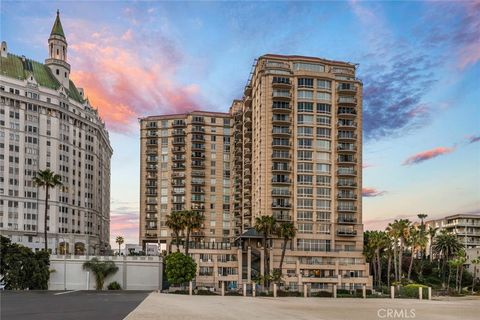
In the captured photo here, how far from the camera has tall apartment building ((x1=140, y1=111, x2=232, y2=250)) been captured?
147 m

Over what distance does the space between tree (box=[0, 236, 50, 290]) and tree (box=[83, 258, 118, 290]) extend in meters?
7.12

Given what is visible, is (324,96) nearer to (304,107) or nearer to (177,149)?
(304,107)

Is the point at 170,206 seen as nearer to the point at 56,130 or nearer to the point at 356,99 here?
the point at 56,130

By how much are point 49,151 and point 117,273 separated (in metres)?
75.8

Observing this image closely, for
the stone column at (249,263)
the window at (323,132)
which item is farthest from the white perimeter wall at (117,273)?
the window at (323,132)

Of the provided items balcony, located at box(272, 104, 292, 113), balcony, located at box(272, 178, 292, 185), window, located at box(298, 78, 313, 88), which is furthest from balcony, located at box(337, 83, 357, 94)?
A: balcony, located at box(272, 178, 292, 185)

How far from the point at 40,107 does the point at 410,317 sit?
432 feet

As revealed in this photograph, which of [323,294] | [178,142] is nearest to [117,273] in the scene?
[323,294]

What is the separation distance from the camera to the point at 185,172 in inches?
5846

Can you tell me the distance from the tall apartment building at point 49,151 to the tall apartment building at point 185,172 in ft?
83.0

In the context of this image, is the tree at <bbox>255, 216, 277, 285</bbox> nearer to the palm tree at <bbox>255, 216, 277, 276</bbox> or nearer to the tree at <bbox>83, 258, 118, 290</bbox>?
the palm tree at <bbox>255, 216, 277, 276</bbox>

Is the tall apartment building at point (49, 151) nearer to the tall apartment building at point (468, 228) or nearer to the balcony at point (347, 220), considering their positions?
the balcony at point (347, 220)

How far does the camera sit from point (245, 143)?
130750 mm

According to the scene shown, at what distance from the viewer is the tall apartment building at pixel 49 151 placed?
471 feet
